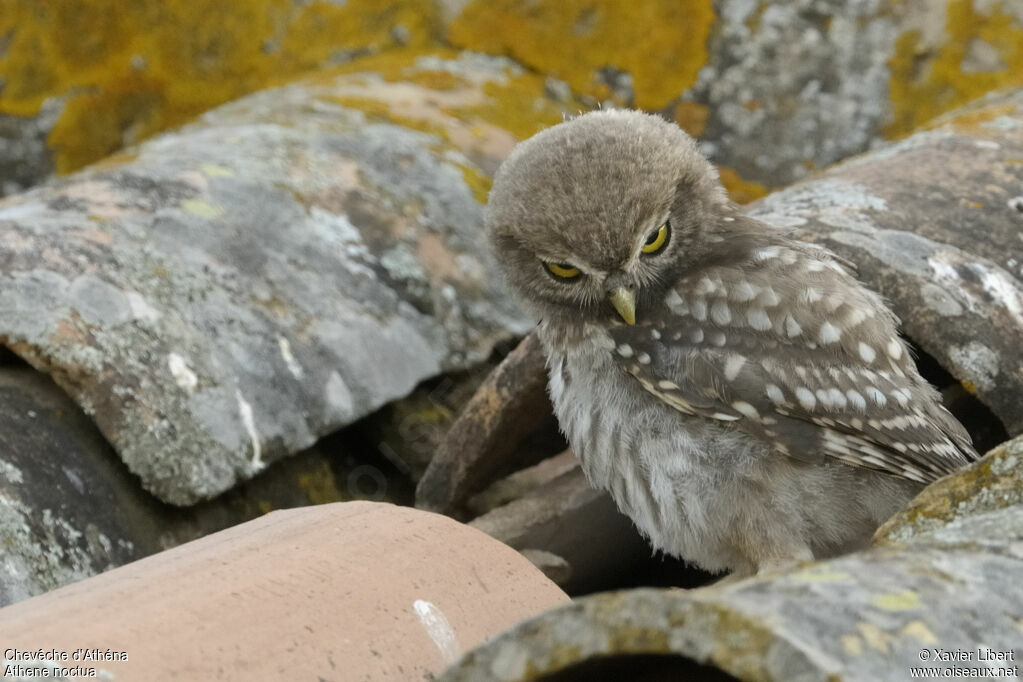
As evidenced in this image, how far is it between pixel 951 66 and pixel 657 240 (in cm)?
234

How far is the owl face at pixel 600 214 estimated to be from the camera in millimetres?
2596

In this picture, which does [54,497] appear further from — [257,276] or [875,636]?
[875,636]

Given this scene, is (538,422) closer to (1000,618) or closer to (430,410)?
(430,410)

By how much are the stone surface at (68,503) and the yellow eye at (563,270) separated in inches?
35.3

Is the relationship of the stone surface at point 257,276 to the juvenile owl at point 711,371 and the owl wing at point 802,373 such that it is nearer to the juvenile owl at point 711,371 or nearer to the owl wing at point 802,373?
the juvenile owl at point 711,371

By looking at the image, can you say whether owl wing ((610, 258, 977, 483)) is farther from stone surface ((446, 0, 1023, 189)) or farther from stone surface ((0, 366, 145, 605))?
stone surface ((446, 0, 1023, 189))

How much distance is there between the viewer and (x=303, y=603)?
5.04 ft

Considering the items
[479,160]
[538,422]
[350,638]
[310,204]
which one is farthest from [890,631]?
[479,160]

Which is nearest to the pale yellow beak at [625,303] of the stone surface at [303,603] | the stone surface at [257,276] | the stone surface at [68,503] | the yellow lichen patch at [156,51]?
the stone surface at [257,276]

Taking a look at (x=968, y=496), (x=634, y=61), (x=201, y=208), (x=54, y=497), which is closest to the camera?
(x=968, y=496)

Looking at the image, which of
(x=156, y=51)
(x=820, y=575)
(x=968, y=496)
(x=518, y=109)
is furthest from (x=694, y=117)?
(x=820, y=575)

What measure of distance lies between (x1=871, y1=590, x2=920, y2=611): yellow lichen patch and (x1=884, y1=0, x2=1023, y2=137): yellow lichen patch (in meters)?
3.69

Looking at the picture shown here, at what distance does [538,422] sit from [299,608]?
183cm

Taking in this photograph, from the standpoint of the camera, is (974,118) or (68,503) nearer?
(68,503)
